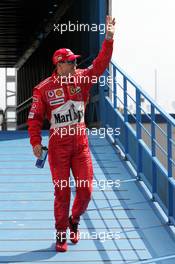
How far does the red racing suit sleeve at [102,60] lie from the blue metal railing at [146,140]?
1.12 m

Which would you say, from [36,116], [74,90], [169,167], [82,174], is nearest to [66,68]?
[74,90]

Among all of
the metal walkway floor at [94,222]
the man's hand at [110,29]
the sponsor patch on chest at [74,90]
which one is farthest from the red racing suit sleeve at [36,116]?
the metal walkway floor at [94,222]

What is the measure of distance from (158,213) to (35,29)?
20364 mm

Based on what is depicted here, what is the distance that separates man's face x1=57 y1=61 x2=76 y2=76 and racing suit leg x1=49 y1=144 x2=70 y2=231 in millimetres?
700

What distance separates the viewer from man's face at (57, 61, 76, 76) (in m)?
6.30

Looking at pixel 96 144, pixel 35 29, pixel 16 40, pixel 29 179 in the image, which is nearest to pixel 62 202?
pixel 29 179

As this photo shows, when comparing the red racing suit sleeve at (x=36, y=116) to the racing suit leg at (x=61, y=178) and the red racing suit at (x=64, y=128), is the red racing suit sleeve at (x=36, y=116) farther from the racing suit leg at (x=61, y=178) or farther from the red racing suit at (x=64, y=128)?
the racing suit leg at (x=61, y=178)

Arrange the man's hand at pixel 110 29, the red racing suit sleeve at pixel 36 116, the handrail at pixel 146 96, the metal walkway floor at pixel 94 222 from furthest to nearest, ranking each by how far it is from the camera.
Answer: the handrail at pixel 146 96 → the metal walkway floor at pixel 94 222 → the red racing suit sleeve at pixel 36 116 → the man's hand at pixel 110 29

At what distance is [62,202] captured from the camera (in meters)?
6.43

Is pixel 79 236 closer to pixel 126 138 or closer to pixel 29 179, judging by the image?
pixel 29 179

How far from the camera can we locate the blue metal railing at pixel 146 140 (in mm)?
7336

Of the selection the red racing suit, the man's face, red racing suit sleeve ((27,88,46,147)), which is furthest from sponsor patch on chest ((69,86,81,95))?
red racing suit sleeve ((27,88,46,147))

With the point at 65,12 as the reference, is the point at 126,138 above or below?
below

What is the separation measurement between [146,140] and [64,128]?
3190 mm
